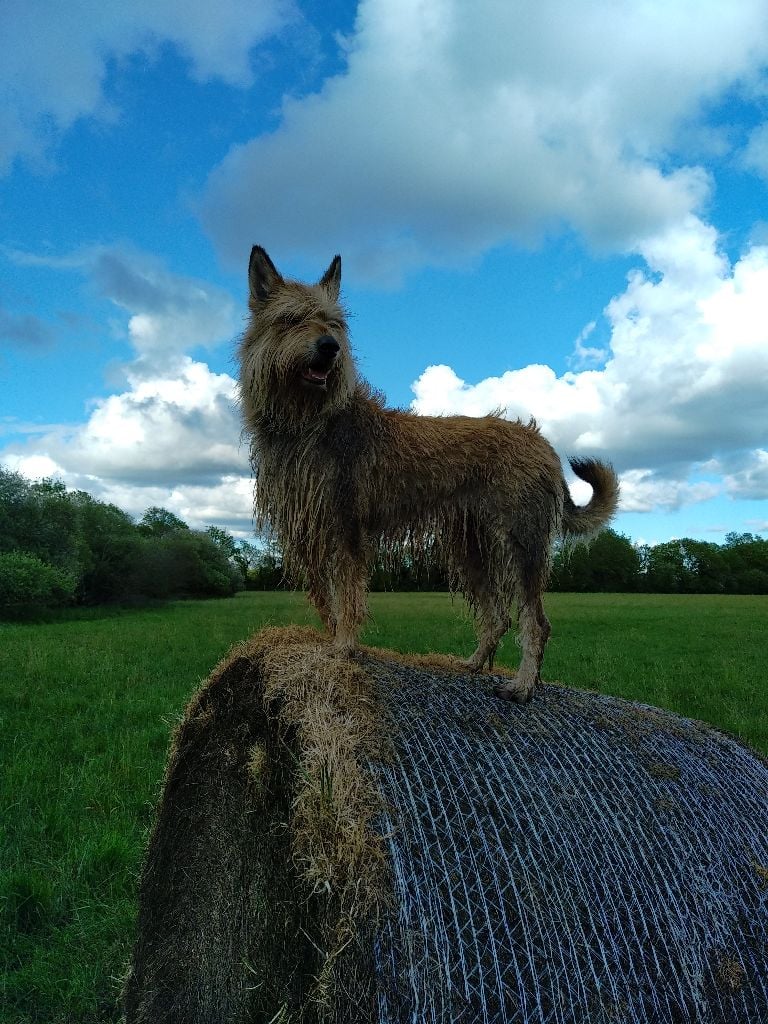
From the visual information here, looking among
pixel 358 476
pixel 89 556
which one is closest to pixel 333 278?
pixel 358 476

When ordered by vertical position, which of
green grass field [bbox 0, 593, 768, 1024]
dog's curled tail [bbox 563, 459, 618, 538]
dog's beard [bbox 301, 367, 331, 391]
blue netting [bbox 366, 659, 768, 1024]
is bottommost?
green grass field [bbox 0, 593, 768, 1024]

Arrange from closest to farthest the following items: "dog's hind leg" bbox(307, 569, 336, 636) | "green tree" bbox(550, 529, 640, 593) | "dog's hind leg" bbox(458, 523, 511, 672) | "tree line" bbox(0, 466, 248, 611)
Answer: "dog's hind leg" bbox(307, 569, 336, 636), "dog's hind leg" bbox(458, 523, 511, 672), "tree line" bbox(0, 466, 248, 611), "green tree" bbox(550, 529, 640, 593)

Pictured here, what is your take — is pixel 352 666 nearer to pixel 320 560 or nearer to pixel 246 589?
pixel 320 560

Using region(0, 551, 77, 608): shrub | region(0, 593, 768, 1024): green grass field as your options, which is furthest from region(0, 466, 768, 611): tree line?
region(0, 593, 768, 1024): green grass field

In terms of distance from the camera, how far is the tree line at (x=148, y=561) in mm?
29125

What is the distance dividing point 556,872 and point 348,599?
5.22 ft

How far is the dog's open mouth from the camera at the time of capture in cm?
345

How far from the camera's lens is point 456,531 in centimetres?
413

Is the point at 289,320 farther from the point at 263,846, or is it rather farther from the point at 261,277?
the point at 263,846

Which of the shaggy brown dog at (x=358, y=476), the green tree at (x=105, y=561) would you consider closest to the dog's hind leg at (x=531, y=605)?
the shaggy brown dog at (x=358, y=476)

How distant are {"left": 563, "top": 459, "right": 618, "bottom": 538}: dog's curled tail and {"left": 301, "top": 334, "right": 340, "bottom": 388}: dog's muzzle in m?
1.90

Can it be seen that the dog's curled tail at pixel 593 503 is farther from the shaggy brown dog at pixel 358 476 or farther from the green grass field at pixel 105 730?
the green grass field at pixel 105 730

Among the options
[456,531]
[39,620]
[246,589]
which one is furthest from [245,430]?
[246,589]

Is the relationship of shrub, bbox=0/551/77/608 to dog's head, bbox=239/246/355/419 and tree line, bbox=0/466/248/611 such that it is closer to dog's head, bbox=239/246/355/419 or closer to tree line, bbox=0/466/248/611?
tree line, bbox=0/466/248/611
